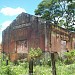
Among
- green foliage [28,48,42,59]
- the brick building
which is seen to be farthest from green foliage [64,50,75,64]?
green foliage [28,48,42,59]

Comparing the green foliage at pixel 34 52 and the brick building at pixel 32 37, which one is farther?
the brick building at pixel 32 37

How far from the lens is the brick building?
1017 inches

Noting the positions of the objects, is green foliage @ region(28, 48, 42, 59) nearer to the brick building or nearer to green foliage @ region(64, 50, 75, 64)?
the brick building

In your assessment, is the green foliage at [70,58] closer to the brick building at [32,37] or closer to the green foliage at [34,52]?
the brick building at [32,37]

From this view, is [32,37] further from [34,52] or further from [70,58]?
[70,58]

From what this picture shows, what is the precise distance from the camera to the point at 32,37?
1058 inches

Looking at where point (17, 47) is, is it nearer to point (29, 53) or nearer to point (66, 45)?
point (29, 53)

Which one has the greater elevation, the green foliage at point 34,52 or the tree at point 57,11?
the tree at point 57,11

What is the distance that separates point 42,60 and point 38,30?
3.74 meters

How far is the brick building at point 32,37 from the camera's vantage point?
A: 25.8m

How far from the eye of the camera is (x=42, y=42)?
25.6 m

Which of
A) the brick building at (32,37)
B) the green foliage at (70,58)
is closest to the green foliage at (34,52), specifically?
the brick building at (32,37)

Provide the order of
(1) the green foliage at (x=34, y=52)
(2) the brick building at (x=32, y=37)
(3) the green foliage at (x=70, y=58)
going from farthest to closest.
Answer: (2) the brick building at (x=32, y=37), (1) the green foliage at (x=34, y=52), (3) the green foliage at (x=70, y=58)

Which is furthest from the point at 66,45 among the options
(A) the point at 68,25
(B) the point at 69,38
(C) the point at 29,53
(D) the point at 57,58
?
(A) the point at 68,25
